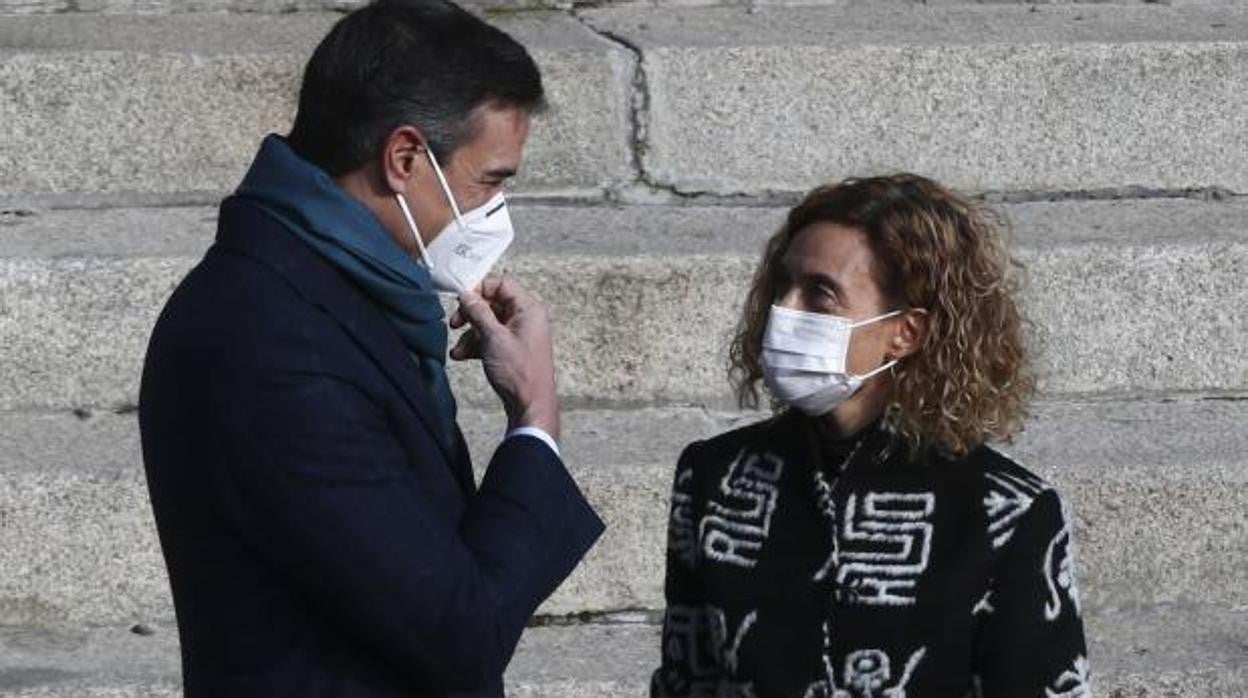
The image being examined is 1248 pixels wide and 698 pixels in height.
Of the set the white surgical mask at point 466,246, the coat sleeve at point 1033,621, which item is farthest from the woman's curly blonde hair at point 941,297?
the white surgical mask at point 466,246

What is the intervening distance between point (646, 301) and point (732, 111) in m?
0.63

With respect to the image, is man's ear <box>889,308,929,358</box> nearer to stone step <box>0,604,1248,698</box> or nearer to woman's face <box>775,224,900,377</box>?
woman's face <box>775,224,900,377</box>

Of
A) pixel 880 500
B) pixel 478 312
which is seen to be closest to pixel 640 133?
pixel 880 500

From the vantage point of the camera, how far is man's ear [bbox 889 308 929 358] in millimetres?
2898

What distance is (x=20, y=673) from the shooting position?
164 inches

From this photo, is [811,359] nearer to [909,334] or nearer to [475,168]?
[909,334]

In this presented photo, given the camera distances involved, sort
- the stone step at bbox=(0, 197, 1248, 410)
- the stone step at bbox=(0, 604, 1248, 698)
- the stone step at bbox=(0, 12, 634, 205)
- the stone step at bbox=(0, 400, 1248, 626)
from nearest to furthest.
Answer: the stone step at bbox=(0, 604, 1248, 698), the stone step at bbox=(0, 400, 1248, 626), the stone step at bbox=(0, 197, 1248, 410), the stone step at bbox=(0, 12, 634, 205)

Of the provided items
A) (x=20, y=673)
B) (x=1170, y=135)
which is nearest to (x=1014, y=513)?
(x=20, y=673)

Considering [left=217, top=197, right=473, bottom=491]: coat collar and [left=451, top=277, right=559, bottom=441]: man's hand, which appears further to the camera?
[left=451, top=277, right=559, bottom=441]: man's hand

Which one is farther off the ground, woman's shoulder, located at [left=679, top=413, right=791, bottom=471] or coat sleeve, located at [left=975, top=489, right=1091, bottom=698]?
woman's shoulder, located at [left=679, top=413, right=791, bottom=471]

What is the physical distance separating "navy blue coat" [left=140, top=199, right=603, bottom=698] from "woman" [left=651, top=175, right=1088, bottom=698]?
14.5 inches

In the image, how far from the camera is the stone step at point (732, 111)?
4.98 m

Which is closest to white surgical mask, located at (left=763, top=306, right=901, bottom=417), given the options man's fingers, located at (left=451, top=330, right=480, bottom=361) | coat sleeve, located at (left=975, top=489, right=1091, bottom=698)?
coat sleeve, located at (left=975, top=489, right=1091, bottom=698)

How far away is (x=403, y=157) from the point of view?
98.3 inches
